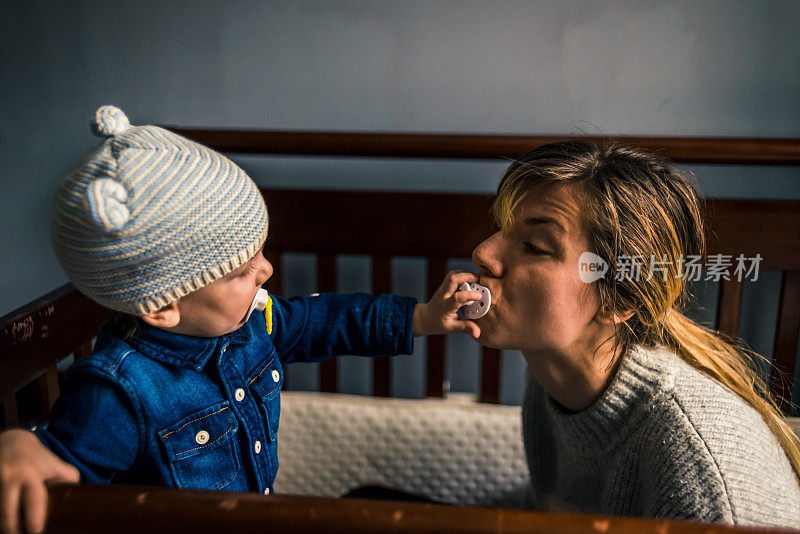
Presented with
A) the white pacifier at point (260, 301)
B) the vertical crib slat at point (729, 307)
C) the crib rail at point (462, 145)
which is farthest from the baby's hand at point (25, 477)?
the vertical crib slat at point (729, 307)

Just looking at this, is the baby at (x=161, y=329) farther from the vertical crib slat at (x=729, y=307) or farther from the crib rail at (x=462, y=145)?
the vertical crib slat at (x=729, y=307)

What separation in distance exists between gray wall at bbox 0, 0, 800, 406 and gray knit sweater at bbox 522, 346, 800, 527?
2.10 feet

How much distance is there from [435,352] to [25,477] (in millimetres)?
905

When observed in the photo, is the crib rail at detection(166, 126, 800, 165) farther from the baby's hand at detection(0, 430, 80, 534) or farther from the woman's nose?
the baby's hand at detection(0, 430, 80, 534)

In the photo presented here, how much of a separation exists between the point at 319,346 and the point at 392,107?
68cm

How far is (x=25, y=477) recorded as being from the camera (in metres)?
0.54

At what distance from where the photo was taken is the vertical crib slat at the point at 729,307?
1.19m

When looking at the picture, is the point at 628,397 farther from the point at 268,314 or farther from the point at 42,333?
the point at 42,333

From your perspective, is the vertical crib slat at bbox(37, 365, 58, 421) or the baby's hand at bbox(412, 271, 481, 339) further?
the vertical crib slat at bbox(37, 365, 58, 421)

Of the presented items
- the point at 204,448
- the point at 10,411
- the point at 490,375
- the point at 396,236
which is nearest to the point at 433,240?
the point at 396,236

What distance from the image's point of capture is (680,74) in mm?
1334

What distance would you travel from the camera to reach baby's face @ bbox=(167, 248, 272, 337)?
28.6 inches

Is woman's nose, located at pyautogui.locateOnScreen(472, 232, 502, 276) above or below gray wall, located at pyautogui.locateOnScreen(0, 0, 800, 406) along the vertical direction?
below

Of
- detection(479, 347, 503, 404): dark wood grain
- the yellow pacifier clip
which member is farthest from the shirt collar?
detection(479, 347, 503, 404): dark wood grain
